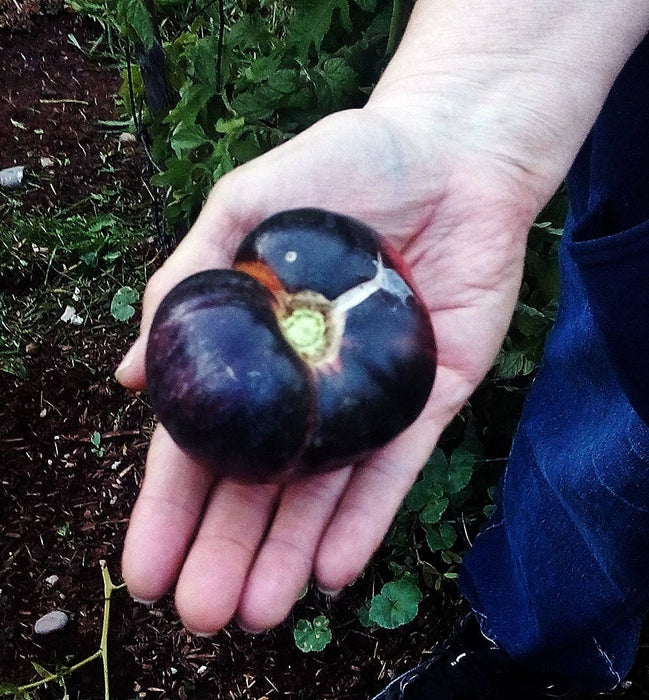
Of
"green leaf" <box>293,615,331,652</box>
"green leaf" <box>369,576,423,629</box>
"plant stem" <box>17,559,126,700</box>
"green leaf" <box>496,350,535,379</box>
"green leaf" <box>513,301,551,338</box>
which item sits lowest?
"plant stem" <box>17,559,126,700</box>

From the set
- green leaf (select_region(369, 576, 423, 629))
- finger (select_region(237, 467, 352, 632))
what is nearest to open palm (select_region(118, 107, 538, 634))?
finger (select_region(237, 467, 352, 632))

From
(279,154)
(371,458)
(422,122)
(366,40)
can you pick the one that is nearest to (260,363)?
(371,458)

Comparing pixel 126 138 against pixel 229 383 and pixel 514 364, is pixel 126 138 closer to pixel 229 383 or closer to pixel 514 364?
pixel 514 364

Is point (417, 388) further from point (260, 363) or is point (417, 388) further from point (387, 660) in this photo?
point (387, 660)

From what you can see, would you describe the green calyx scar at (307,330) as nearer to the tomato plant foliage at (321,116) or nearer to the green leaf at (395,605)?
the tomato plant foliage at (321,116)

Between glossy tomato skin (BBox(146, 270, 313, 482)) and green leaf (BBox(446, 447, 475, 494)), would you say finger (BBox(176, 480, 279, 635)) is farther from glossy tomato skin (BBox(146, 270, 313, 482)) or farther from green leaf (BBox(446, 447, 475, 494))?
green leaf (BBox(446, 447, 475, 494))

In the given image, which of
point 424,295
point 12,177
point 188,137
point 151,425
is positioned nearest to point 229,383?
point 424,295
